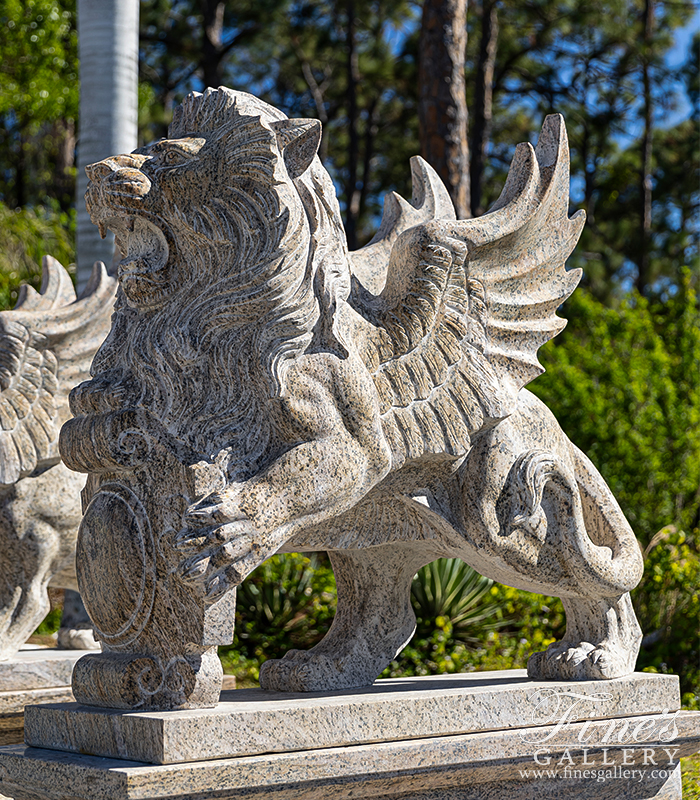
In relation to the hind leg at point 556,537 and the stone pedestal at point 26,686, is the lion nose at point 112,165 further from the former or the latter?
the stone pedestal at point 26,686

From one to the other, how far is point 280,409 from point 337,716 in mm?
821

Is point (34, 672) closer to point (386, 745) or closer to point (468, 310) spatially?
point (386, 745)

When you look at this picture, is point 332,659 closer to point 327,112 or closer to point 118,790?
point 118,790

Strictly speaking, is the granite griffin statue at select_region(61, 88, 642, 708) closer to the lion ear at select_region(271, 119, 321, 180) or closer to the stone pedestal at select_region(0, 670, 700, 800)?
the lion ear at select_region(271, 119, 321, 180)

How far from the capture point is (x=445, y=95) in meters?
8.18

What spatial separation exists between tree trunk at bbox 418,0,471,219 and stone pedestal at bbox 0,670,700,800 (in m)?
5.30

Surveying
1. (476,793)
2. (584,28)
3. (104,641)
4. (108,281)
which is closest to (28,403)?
(108,281)

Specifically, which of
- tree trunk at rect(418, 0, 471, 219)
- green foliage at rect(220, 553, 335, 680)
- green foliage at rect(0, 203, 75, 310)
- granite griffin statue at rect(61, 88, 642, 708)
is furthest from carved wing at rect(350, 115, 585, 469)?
green foliage at rect(0, 203, 75, 310)

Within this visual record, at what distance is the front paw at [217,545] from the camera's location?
245 centimetres

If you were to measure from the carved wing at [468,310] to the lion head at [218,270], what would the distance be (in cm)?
34

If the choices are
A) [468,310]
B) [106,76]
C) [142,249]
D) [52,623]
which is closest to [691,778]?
[468,310]

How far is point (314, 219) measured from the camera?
112 inches

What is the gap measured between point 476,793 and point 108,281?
2.75 m

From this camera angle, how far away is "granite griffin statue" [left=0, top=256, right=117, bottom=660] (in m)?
4.23
